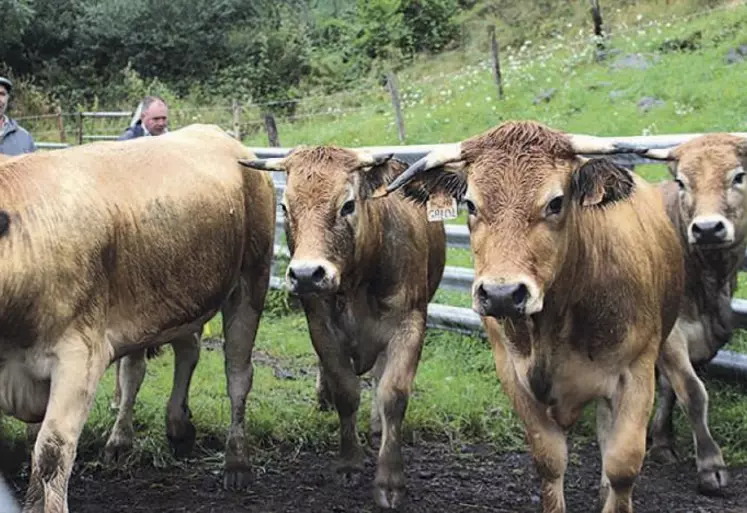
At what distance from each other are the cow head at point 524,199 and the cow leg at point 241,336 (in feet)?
7.43

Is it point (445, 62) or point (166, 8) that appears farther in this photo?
point (166, 8)

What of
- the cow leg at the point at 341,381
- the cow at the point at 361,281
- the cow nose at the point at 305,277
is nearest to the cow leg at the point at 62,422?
the cow nose at the point at 305,277

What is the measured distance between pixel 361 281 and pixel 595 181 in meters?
1.83

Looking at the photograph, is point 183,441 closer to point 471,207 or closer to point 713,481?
point 471,207

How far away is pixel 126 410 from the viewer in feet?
21.3

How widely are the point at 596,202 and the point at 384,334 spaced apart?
188 cm

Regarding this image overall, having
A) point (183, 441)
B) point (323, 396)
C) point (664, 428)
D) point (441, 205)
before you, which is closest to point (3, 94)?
point (183, 441)

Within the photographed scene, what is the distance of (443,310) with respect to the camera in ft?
27.8

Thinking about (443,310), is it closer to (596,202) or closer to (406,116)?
(596,202)

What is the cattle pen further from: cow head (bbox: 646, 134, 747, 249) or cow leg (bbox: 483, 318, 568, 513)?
cow leg (bbox: 483, 318, 568, 513)

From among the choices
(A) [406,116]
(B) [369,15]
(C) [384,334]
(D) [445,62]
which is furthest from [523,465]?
(B) [369,15]

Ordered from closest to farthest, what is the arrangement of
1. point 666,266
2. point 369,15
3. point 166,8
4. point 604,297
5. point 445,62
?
point 604,297 → point 666,266 → point 445,62 → point 369,15 → point 166,8

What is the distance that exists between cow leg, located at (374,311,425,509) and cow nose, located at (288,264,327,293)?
88 centimetres

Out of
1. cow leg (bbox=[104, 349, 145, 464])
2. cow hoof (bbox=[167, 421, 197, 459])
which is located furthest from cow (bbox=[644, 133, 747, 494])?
cow leg (bbox=[104, 349, 145, 464])
